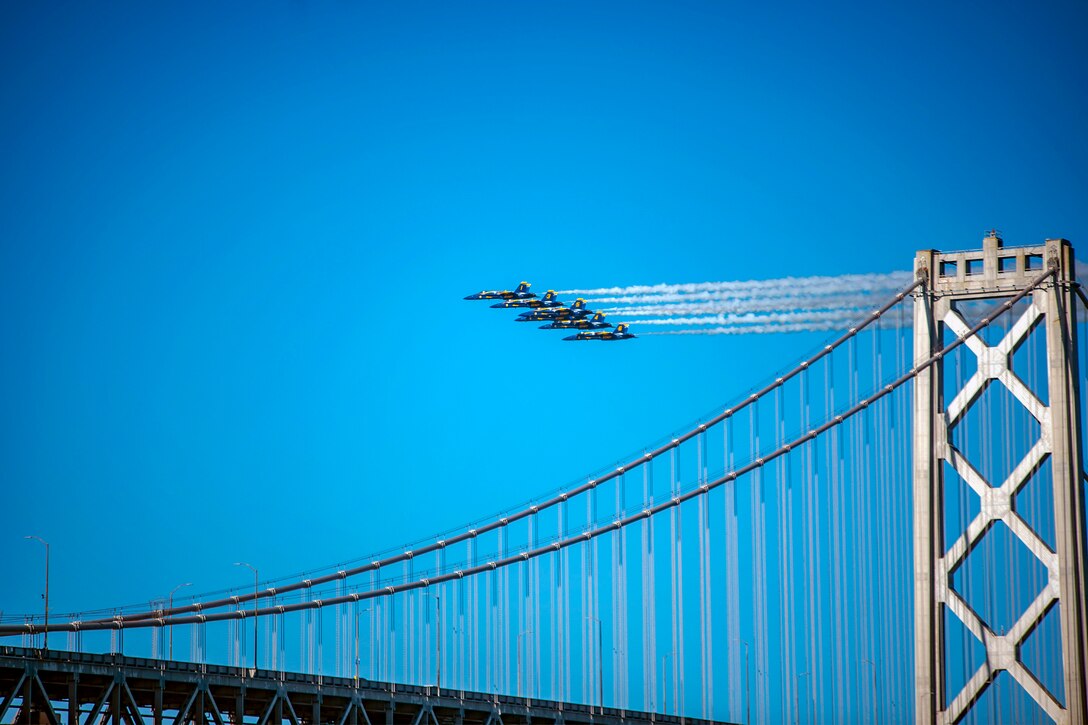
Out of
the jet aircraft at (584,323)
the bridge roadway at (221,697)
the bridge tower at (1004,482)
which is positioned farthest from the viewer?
the jet aircraft at (584,323)

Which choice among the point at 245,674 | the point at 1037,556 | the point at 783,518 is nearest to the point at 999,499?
the point at 1037,556

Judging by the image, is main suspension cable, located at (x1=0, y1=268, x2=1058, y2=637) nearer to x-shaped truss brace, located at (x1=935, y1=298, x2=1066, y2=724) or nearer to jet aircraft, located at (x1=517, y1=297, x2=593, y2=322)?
x-shaped truss brace, located at (x1=935, y1=298, x2=1066, y2=724)

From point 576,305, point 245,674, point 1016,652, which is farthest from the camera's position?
point 576,305

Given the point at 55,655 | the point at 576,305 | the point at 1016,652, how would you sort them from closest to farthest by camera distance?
the point at 1016,652, the point at 55,655, the point at 576,305

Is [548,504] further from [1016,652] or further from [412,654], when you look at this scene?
[1016,652]

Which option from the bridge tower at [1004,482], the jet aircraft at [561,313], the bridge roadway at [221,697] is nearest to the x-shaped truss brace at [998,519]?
the bridge tower at [1004,482]

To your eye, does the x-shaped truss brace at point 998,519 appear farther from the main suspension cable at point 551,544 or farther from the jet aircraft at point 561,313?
the jet aircraft at point 561,313
